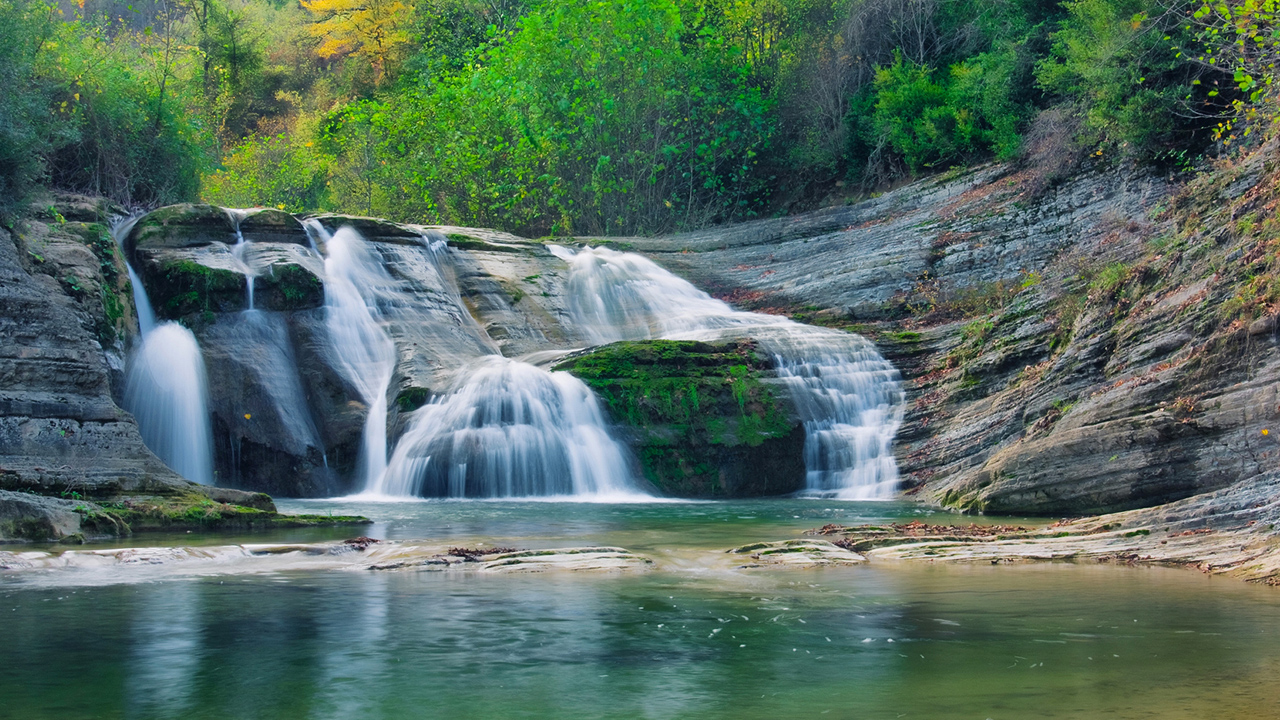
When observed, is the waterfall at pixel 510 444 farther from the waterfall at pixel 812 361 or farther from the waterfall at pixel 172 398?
the waterfall at pixel 812 361

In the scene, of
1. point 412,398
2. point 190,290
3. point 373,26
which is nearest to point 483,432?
point 412,398

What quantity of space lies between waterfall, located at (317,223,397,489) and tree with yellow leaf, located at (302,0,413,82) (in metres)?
26.2

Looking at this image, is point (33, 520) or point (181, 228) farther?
point (181, 228)

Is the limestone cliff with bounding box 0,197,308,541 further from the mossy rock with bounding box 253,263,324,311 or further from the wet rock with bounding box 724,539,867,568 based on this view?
the wet rock with bounding box 724,539,867,568

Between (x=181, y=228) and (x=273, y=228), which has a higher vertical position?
(x=273, y=228)

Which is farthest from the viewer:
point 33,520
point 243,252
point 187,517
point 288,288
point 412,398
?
point 243,252

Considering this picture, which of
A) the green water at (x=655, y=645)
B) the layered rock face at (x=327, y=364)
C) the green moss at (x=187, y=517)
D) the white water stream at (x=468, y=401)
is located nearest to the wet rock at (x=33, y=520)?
the green moss at (x=187, y=517)

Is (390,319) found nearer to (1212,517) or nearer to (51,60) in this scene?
(51,60)

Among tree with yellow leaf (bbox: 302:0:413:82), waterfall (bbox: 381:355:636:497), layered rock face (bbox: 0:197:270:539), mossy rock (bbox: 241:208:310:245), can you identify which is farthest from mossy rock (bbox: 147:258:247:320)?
tree with yellow leaf (bbox: 302:0:413:82)

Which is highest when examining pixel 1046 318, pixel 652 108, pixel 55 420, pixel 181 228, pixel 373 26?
pixel 373 26

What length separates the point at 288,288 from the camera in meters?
19.3

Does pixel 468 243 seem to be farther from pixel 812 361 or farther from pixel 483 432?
pixel 812 361

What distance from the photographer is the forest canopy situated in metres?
20.5

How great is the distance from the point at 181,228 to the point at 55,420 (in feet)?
28.3
